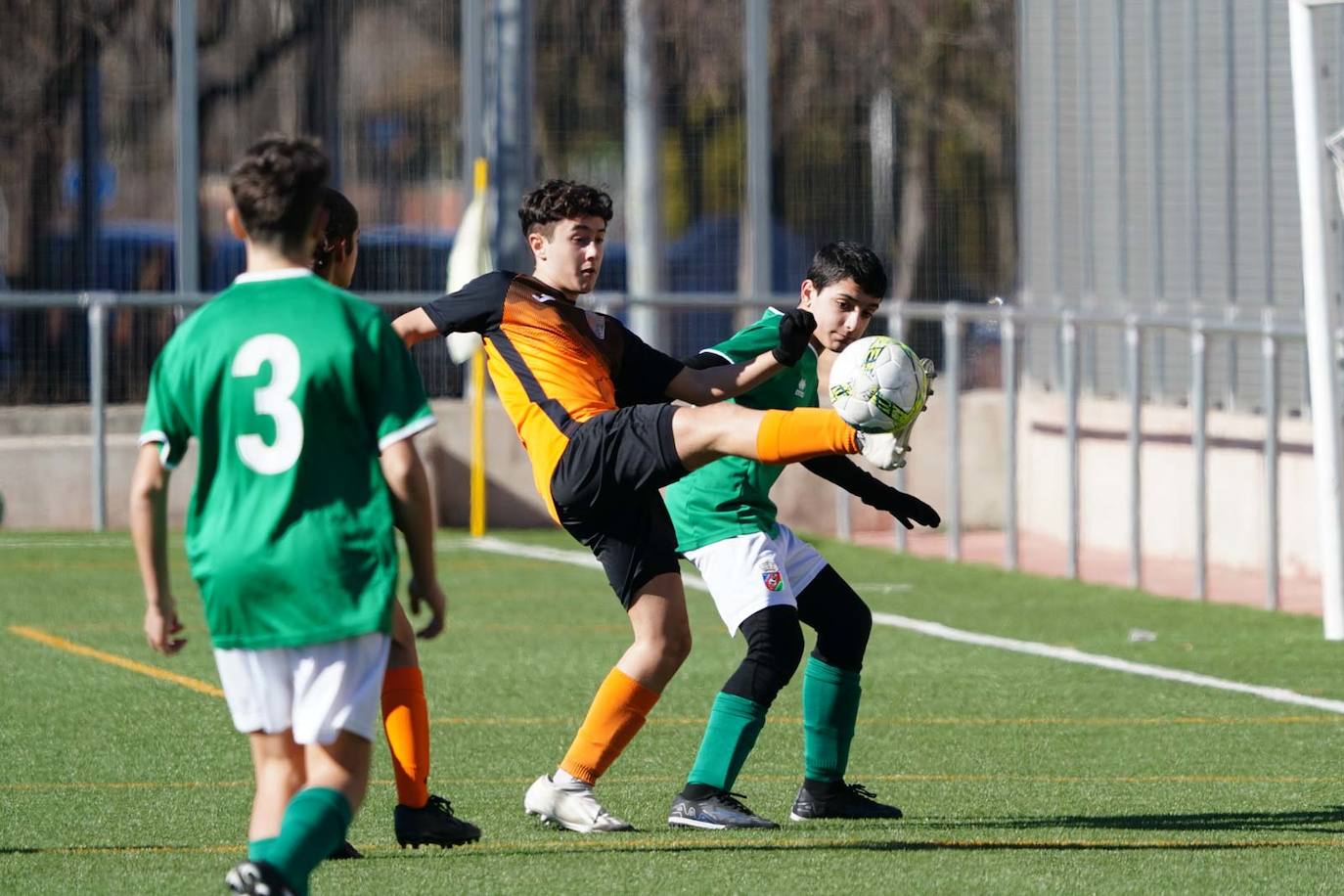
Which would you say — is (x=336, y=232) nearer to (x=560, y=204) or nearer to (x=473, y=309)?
(x=473, y=309)

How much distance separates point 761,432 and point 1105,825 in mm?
1801

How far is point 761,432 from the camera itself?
6.21 metres

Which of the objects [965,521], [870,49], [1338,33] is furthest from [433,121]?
[1338,33]

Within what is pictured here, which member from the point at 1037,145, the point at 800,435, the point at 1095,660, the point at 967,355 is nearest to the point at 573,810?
the point at 800,435

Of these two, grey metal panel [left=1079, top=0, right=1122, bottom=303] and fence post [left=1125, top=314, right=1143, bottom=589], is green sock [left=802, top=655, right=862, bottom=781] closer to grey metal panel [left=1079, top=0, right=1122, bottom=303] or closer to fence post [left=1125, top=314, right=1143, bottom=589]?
fence post [left=1125, top=314, right=1143, bottom=589]

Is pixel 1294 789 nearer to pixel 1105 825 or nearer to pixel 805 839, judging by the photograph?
pixel 1105 825

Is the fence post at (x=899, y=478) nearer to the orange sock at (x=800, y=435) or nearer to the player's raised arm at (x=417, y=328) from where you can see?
the player's raised arm at (x=417, y=328)

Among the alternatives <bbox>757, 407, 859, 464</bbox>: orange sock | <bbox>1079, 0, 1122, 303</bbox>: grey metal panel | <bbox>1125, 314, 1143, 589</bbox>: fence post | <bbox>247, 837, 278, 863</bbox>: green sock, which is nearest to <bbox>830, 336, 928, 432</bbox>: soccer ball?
<bbox>757, 407, 859, 464</bbox>: orange sock

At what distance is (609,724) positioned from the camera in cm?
688

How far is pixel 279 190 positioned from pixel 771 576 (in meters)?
2.61

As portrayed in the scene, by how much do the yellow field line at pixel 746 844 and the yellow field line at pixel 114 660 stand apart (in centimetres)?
340

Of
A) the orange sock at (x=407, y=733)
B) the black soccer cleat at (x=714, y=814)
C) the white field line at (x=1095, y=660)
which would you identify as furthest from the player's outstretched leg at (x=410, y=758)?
the white field line at (x=1095, y=660)

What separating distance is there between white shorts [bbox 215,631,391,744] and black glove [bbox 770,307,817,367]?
7.07ft

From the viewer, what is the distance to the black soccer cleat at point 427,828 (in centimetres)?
647
